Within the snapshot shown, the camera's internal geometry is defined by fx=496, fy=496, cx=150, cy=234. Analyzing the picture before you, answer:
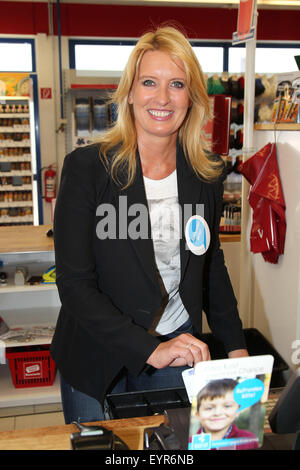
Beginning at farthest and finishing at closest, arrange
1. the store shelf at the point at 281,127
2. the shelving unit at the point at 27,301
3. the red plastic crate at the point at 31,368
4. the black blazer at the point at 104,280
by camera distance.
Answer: the red plastic crate at the point at 31,368, the shelving unit at the point at 27,301, the store shelf at the point at 281,127, the black blazer at the point at 104,280

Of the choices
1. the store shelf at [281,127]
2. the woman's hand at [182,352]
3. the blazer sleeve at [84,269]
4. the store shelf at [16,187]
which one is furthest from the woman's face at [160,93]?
the store shelf at [16,187]

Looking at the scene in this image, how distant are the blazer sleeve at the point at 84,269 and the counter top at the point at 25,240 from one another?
1.65 m

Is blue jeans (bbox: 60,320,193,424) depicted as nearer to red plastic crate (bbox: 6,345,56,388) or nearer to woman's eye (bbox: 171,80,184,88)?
woman's eye (bbox: 171,80,184,88)

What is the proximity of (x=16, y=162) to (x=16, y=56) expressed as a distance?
5.86ft

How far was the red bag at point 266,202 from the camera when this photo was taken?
2932 millimetres

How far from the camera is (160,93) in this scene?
151cm

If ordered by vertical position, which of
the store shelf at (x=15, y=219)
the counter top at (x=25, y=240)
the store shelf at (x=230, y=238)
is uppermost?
the counter top at (x=25, y=240)

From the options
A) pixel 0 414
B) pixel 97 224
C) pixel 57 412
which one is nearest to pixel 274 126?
pixel 97 224

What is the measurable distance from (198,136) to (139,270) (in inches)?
21.3

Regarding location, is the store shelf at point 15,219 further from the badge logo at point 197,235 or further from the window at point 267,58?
the badge logo at point 197,235

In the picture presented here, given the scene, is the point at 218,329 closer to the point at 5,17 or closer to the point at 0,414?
the point at 0,414

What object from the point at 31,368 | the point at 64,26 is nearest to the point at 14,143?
the point at 64,26

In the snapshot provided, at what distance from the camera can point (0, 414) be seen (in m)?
3.29

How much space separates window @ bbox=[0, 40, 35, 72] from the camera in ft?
26.5
